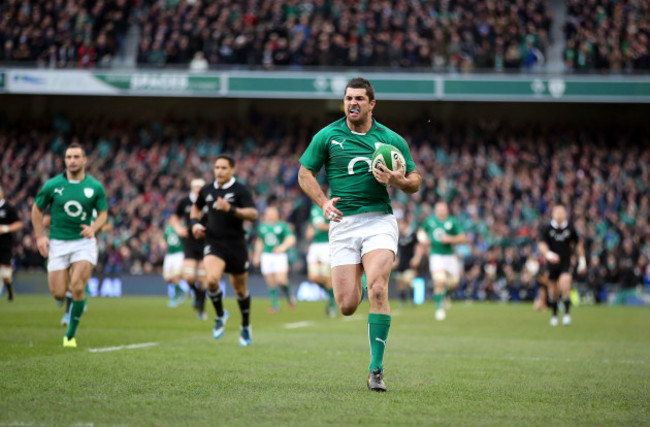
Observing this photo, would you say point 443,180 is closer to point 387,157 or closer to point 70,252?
point 70,252

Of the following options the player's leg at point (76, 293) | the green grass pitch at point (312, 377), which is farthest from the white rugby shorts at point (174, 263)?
the player's leg at point (76, 293)

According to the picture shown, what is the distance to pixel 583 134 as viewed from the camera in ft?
123

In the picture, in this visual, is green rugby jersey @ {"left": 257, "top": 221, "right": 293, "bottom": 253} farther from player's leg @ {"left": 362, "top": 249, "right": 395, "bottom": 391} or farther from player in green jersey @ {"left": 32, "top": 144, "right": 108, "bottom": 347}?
player's leg @ {"left": 362, "top": 249, "right": 395, "bottom": 391}

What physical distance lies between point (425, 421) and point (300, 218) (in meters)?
27.9

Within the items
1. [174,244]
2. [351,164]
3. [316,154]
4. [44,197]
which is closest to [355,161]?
[351,164]

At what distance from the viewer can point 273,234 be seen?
23219mm

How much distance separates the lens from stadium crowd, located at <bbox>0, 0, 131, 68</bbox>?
35719 mm

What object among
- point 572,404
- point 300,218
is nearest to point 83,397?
point 572,404

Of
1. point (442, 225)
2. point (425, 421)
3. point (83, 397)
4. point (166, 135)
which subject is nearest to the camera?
point (425, 421)

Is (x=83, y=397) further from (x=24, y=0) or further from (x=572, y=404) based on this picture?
(x=24, y=0)

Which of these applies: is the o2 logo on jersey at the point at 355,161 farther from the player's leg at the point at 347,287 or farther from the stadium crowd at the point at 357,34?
the stadium crowd at the point at 357,34

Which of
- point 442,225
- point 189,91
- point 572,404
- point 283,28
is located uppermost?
point 283,28

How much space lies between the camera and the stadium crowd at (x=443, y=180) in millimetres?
31203

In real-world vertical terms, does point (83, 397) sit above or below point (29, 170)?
below
